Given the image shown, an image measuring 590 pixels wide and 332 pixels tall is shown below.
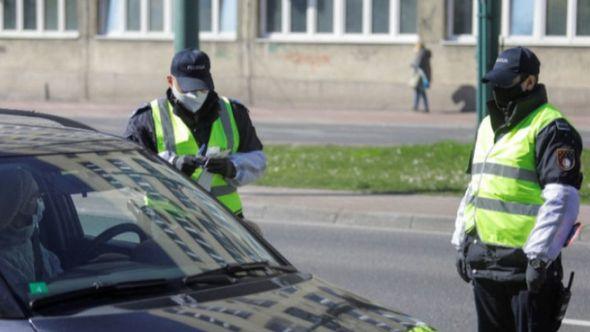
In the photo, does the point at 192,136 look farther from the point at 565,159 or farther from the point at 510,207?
the point at 565,159

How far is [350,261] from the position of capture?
11.3 m

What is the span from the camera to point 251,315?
4312 mm

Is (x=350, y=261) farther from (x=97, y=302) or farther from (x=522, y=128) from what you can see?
(x=97, y=302)

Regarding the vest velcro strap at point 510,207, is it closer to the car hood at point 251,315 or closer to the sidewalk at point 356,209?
the car hood at point 251,315

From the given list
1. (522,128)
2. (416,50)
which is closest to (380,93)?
(416,50)

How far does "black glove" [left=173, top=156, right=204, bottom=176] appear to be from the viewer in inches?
257

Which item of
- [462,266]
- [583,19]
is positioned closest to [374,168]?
[462,266]

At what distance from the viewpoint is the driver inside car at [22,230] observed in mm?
4477

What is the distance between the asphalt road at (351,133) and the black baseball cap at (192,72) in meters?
15.8

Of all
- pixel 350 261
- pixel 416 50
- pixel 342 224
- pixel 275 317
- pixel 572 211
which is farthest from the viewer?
pixel 416 50

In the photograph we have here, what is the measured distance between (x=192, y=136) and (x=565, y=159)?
1.99 metres

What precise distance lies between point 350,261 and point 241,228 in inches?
240

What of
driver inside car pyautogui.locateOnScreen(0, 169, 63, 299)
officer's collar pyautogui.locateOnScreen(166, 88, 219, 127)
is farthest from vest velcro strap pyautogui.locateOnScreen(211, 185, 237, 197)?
driver inside car pyautogui.locateOnScreen(0, 169, 63, 299)

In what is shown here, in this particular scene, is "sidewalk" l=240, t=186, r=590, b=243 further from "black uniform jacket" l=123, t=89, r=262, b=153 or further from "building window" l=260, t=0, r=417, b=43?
"building window" l=260, t=0, r=417, b=43
